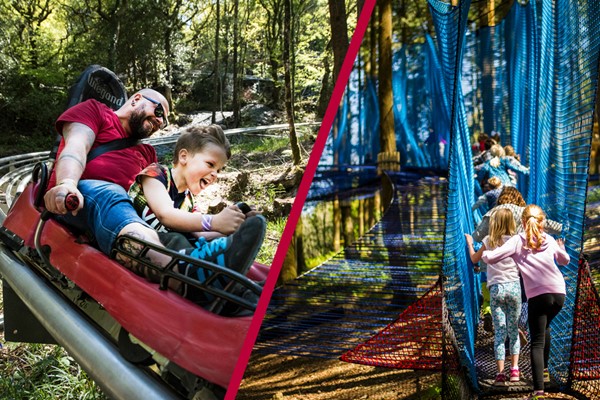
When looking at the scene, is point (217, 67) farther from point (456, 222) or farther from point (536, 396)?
point (456, 222)

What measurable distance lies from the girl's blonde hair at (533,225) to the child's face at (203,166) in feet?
2.29

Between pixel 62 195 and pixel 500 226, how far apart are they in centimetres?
101

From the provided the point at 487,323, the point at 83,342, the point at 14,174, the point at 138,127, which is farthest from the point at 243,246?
the point at 487,323

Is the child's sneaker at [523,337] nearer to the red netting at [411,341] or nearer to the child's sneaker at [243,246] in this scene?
the red netting at [411,341]

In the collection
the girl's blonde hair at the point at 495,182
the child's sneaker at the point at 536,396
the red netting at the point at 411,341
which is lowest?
the red netting at the point at 411,341

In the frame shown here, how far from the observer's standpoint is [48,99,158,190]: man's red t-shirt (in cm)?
122

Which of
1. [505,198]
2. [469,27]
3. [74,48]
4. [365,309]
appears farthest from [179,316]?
[469,27]

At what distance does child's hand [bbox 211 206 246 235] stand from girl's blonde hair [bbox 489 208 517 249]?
73 cm

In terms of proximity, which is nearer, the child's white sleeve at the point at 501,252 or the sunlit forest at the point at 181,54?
the sunlit forest at the point at 181,54

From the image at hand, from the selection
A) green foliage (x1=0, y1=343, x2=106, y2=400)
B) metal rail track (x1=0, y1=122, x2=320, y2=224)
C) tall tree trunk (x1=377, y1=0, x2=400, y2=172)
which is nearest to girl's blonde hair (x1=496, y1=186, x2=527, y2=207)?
tall tree trunk (x1=377, y1=0, x2=400, y2=172)

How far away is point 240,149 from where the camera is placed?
3.26 ft

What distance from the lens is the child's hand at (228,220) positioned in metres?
0.91

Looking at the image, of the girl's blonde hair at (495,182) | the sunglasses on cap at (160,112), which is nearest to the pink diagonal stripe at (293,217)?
the sunglasses on cap at (160,112)

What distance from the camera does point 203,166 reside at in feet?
3.08
